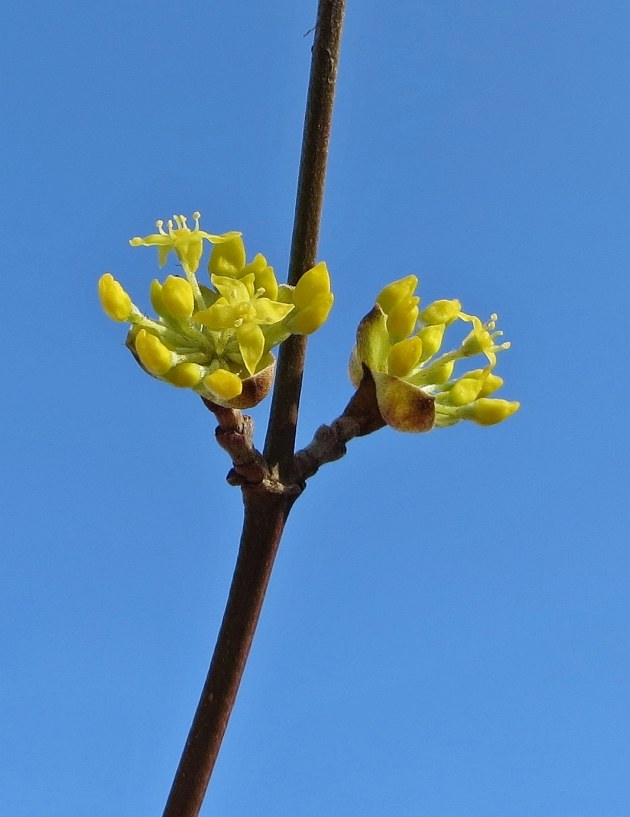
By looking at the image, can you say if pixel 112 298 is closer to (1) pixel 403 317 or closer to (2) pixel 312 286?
(2) pixel 312 286

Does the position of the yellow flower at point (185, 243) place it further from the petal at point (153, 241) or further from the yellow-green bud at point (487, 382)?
the yellow-green bud at point (487, 382)

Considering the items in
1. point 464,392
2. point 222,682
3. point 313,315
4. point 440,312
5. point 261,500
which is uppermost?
point 440,312

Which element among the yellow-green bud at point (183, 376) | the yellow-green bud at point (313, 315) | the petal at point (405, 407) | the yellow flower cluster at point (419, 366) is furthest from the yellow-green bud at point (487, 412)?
the yellow-green bud at point (183, 376)

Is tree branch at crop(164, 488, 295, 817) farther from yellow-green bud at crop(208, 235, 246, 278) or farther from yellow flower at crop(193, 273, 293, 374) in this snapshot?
yellow-green bud at crop(208, 235, 246, 278)

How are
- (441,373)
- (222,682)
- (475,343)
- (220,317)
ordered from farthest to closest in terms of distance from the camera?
(475,343) → (441,373) → (220,317) → (222,682)

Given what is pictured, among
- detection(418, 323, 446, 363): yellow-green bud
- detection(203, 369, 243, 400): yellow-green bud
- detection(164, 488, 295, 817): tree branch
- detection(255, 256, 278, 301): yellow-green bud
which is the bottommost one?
detection(164, 488, 295, 817): tree branch

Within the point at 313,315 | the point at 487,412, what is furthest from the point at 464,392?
the point at 313,315

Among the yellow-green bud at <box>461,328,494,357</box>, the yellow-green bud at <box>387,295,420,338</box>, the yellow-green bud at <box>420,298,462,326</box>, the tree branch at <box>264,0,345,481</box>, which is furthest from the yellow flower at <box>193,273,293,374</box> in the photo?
the yellow-green bud at <box>461,328,494,357</box>
